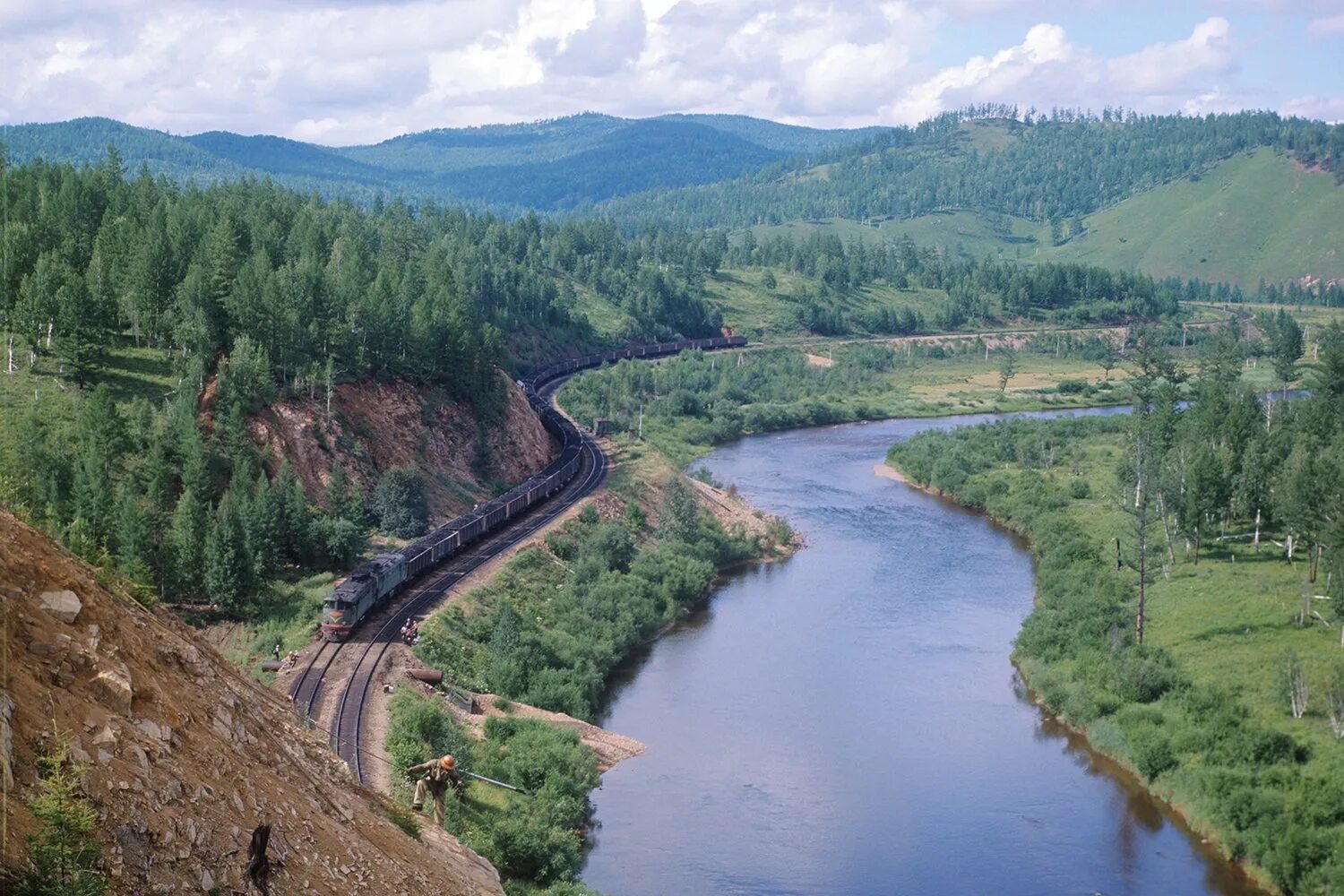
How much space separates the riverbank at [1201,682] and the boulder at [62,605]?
123 ft

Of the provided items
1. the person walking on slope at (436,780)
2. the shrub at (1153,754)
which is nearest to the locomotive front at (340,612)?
the person walking on slope at (436,780)

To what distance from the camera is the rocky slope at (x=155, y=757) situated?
1802 centimetres

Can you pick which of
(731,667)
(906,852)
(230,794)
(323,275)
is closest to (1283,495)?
(731,667)

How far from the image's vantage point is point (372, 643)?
55.3 metres

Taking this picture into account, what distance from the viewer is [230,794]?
20.7 m

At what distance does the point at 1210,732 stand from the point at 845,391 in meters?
106

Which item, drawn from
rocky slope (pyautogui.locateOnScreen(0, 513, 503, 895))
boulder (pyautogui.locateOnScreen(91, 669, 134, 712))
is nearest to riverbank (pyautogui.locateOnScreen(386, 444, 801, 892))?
rocky slope (pyautogui.locateOnScreen(0, 513, 503, 895))

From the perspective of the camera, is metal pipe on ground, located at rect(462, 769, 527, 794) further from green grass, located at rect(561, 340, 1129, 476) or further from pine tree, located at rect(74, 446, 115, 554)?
green grass, located at rect(561, 340, 1129, 476)

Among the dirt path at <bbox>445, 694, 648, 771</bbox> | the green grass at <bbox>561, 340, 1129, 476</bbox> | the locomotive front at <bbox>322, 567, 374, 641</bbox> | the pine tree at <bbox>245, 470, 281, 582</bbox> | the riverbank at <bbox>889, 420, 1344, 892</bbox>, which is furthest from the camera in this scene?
the green grass at <bbox>561, 340, 1129, 476</bbox>

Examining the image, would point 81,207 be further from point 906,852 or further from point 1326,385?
point 1326,385

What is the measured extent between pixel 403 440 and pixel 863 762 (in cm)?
4100

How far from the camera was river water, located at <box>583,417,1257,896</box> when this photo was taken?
4416 cm

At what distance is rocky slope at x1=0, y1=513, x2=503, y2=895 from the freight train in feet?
99.4

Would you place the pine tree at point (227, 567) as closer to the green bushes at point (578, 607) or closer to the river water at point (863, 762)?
the green bushes at point (578, 607)
